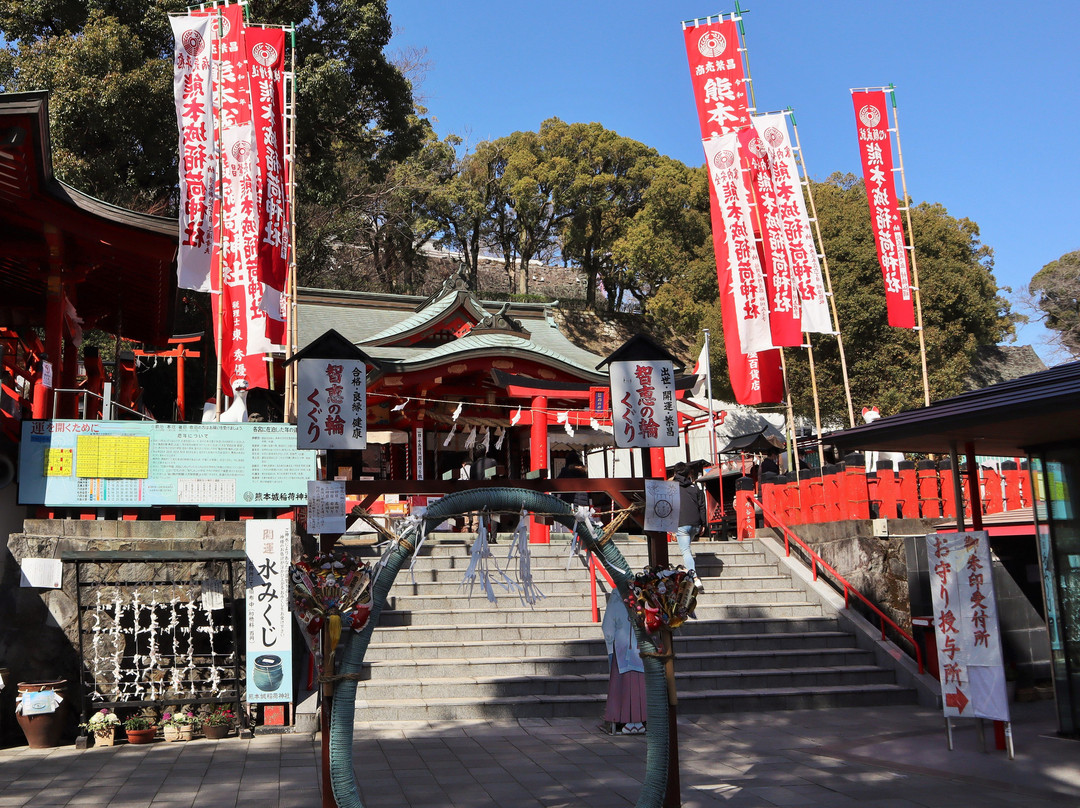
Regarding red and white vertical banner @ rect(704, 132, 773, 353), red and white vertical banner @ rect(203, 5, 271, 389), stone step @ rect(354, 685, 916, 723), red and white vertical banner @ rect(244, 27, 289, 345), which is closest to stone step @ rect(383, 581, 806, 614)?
stone step @ rect(354, 685, 916, 723)

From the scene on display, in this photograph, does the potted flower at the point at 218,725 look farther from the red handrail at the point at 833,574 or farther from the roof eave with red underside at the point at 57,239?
the red handrail at the point at 833,574

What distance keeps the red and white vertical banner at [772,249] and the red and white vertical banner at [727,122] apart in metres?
0.51

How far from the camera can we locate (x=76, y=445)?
10.5 m

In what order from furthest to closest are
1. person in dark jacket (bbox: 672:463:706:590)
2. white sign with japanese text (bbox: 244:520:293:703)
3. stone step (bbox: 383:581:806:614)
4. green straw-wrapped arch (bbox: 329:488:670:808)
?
person in dark jacket (bbox: 672:463:706:590) < stone step (bbox: 383:581:806:614) < white sign with japanese text (bbox: 244:520:293:703) < green straw-wrapped arch (bbox: 329:488:670:808)

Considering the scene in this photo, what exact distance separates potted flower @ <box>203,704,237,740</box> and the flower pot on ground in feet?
4.98

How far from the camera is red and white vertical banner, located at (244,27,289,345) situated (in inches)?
515

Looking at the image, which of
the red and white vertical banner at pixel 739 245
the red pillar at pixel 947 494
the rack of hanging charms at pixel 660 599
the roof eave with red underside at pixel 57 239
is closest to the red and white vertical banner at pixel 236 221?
the roof eave with red underside at pixel 57 239

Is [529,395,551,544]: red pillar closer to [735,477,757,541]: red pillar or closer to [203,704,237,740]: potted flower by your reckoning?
[735,477,757,541]: red pillar

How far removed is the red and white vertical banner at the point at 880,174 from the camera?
53.1ft

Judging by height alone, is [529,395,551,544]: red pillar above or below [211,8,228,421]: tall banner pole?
below

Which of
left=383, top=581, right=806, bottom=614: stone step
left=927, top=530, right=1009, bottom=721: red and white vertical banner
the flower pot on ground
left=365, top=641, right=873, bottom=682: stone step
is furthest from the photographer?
left=383, top=581, right=806, bottom=614: stone step

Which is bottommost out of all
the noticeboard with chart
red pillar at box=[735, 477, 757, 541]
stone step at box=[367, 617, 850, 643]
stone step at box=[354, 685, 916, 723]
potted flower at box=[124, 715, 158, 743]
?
stone step at box=[354, 685, 916, 723]

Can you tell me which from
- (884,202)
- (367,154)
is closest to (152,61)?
(367,154)

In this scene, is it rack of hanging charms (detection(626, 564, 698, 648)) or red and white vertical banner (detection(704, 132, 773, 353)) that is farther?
red and white vertical banner (detection(704, 132, 773, 353))
